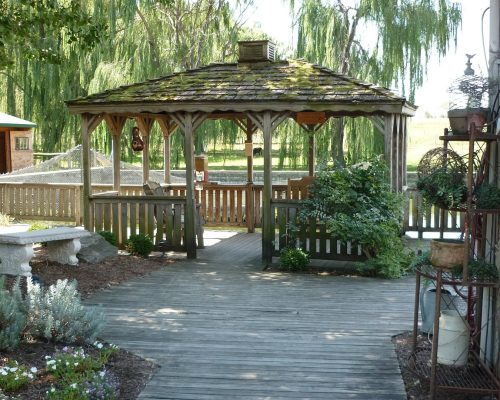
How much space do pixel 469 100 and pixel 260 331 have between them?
286cm

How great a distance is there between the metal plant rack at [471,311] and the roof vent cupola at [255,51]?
707cm

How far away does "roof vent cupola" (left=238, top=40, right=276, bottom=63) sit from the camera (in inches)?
479

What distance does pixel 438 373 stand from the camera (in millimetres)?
5219

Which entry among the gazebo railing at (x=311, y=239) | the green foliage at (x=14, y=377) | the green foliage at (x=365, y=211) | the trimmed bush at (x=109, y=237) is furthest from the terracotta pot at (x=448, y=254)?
the trimmed bush at (x=109, y=237)

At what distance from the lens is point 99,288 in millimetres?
8672

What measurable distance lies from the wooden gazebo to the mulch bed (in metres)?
1.19

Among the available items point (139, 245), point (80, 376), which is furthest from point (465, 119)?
point (139, 245)

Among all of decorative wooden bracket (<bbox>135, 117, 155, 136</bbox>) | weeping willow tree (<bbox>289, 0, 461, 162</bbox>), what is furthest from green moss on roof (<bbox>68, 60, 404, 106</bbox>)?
weeping willow tree (<bbox>289, 0, 461, 162</bbox>)

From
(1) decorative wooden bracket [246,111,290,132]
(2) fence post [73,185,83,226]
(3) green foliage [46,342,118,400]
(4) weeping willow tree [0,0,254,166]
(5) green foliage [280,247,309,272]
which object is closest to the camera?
(3) green foliage [46,342,118,400]

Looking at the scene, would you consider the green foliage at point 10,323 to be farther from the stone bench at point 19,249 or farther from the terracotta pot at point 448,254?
the terracotta pot at point 448,254

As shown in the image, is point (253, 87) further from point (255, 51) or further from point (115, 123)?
point (115, 123)

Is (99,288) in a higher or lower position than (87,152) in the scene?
lower

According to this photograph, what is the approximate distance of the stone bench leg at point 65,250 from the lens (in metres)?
9.69

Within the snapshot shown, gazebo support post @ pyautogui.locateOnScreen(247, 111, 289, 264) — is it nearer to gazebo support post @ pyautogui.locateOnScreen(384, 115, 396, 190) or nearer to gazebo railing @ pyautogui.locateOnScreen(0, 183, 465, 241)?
gazebo support post @ pyautogui.locateOnScreen(384, 115, 396, 190)
